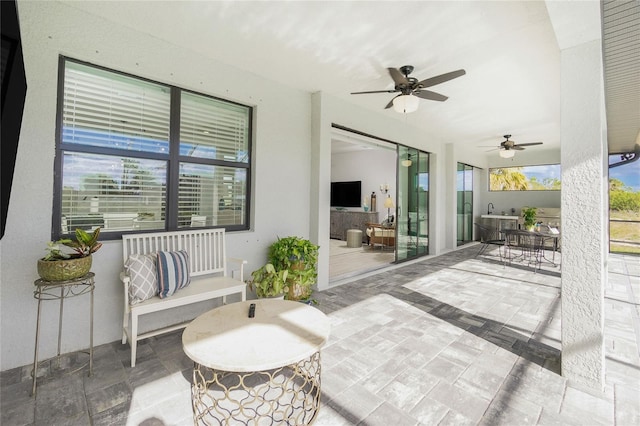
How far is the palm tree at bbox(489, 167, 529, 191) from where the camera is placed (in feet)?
29.9

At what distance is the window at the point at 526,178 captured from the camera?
859 cm

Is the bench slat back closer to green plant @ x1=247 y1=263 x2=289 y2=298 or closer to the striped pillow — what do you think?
the striped pillow

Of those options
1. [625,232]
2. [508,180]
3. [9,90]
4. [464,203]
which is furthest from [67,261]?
[625,232]

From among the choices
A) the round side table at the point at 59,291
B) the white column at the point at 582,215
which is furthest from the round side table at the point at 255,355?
the white column at the point at 582,215

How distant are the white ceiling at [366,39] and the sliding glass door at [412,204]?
2134 mm

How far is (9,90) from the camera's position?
1.11m

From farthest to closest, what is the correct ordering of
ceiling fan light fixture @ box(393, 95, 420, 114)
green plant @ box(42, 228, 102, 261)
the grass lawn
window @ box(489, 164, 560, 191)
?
1. window @ box(489, 164, 560, 191)
2. the grass lawn
3. ceiling fan light fixture @ box(393, 95, 420, 114)
4. green plant @ box(42, 228, 102, 261)

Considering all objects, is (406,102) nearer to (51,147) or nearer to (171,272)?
(171,272)

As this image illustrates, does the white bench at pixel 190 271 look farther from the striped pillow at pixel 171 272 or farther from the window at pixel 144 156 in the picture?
the window at pixel 144 156

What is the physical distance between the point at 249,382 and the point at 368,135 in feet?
13.9

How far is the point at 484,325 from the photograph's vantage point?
301cm

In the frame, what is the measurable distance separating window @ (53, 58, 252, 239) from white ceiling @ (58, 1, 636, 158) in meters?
0.58

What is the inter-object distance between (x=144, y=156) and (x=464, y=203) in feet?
27.1

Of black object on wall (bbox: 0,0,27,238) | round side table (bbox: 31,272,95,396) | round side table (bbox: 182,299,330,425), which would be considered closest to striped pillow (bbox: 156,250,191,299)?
round side table (bbox: 31,272,95,396)
